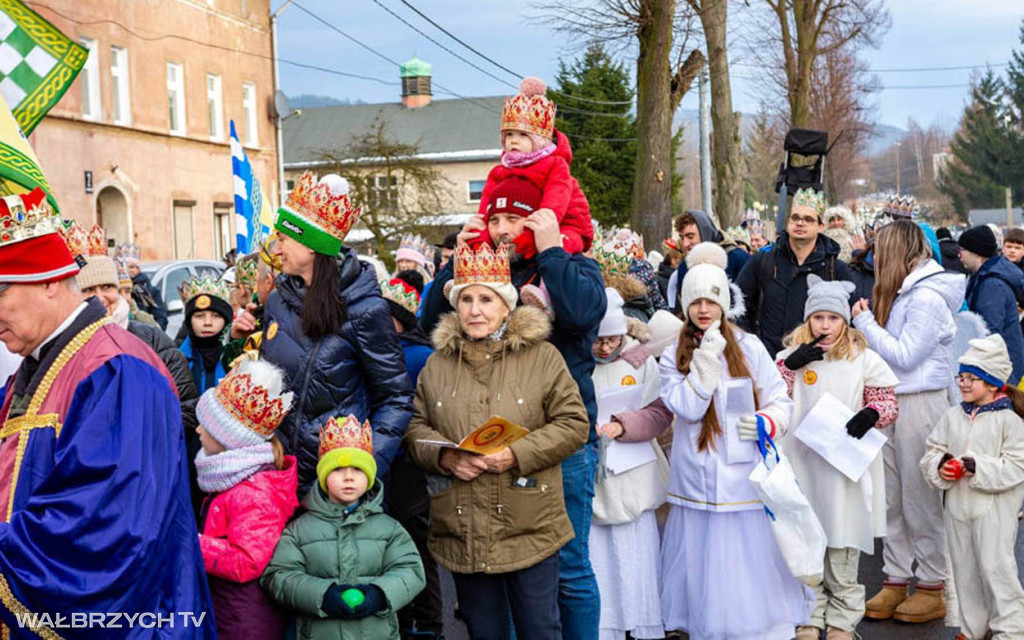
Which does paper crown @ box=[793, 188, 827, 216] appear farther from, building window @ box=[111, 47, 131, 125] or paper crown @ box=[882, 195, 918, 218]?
building window @ box=[111, 47, 131, 125]

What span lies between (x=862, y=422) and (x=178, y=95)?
2867cm

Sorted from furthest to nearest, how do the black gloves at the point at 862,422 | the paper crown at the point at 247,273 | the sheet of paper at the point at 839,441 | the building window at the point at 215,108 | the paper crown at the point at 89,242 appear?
1. the building window at the point at 215,108
2. the paper crown at the point at 247,273
3. the sheet of paper at the point at 839,441
4. the black gloves at the point at 862,422
5. the paper crown at the point at 89,242

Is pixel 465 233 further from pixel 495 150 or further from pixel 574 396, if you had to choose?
pixel 495 150

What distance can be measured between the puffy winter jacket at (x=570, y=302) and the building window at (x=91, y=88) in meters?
24.7

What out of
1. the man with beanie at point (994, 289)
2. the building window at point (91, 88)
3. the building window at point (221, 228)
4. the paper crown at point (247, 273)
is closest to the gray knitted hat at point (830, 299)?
the man with beanie at point (994, 289)

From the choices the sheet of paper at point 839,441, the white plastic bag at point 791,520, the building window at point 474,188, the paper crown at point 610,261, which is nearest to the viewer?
the white plastic bag at point 791,520

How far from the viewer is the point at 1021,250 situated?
38.0 ft

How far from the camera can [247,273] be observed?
25.0 ft

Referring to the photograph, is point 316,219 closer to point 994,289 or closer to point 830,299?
point 830,299

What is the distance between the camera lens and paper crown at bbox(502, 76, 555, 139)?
16.9 ft

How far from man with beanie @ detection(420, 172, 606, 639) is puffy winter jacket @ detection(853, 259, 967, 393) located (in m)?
2.31

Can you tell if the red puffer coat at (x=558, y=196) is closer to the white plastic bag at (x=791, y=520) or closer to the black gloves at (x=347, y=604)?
the white plastic bag at (x=791, y=520)

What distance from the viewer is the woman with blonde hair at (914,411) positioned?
6.62 m

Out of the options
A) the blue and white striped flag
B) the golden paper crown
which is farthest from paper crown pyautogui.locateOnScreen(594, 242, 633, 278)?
the blue and white striped flag
